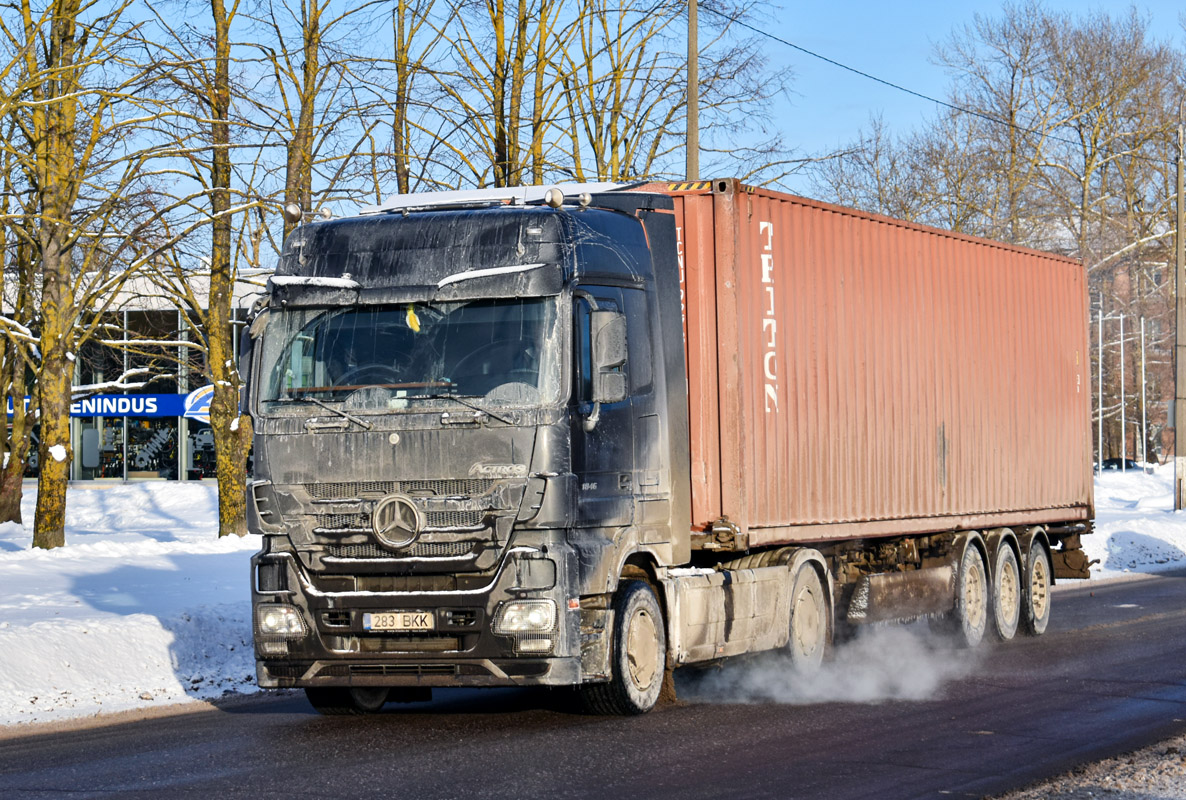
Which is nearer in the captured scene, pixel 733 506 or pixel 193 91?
pixel 733 506

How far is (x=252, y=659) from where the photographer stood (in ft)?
43.3

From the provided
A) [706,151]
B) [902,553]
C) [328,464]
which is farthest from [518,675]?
[706,151]

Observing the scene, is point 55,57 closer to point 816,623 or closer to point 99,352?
point 99,352

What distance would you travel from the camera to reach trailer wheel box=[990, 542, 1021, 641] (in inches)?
636

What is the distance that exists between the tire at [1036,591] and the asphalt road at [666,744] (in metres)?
3.48

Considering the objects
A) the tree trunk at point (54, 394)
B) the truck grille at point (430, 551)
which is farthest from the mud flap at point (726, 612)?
the tree trunk at point (54, 394)

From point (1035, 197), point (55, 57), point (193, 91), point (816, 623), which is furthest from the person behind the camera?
point (1035, 197)

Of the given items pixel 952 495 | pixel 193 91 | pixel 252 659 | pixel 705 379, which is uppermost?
pixel 193 91

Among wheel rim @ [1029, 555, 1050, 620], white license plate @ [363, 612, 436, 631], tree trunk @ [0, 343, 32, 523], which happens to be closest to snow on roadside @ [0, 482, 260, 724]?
white license plate @ [363, 612, 436, 631]

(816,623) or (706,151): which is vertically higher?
(706,151)

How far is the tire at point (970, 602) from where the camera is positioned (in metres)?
15.4

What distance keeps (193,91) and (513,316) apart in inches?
470

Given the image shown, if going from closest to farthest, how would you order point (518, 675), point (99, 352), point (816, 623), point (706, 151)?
point (518, 675), point (816, 623), point (706, 151), point (99, 352)

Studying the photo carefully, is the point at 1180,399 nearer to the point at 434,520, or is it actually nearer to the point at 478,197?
the point at 478,197
